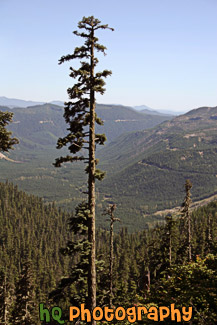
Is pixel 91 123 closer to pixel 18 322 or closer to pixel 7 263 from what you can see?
pixel 18 322

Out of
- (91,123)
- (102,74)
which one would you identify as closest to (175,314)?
(91,123)

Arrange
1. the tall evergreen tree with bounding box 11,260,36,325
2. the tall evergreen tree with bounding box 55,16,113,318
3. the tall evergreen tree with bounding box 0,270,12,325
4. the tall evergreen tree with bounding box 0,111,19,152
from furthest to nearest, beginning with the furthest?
the tall evergreen tree with bounding box 11,260,36,325 < the tall evergreen tree with bounding box 0,270,12,325 < the tall evergreen tree with bounding box 0,111,19,152 < the tall evergreen tree with bounding box 55,16,113,318

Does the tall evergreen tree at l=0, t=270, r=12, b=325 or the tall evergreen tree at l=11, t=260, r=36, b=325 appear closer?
the tall evergreen tree at l=0, t=270, r=12, b=325

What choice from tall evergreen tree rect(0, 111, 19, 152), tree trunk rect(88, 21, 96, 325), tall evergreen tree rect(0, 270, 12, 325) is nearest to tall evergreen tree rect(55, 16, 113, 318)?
tree trunk rect(88, 21, 96, 325)

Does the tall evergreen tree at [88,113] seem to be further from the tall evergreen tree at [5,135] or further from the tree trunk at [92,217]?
the tall evergreen tree at [5,135]

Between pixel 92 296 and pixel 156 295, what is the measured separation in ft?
19.3

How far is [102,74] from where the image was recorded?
17.1 metres

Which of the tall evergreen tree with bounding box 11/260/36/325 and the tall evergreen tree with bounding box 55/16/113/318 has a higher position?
the tall evergreen tree with bounding box 55/16/113/318

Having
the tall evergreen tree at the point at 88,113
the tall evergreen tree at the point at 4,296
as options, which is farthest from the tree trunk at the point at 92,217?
the tall evergreen tree at the point at 4,296

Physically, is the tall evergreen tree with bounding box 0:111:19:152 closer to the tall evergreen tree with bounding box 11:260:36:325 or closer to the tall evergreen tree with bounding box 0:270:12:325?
the tall evergreen tree with bounding box 0:270:12:325

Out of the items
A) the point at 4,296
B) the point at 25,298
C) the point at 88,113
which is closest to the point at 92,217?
the point at 88,113

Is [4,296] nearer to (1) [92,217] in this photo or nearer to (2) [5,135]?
(2) [5,135]

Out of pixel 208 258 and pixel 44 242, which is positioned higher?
pixel 208 258

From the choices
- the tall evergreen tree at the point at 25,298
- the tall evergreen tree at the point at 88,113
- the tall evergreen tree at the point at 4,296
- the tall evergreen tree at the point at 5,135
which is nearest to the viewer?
the tall evergreen tree at the point at 88,113
